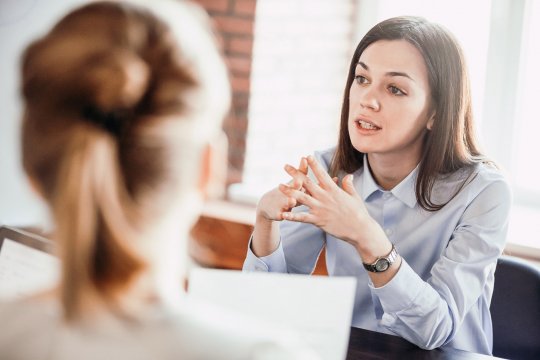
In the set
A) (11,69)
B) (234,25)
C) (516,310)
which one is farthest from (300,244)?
(11,69)

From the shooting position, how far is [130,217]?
57 centimetres

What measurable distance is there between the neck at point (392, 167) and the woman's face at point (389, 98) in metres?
0.08

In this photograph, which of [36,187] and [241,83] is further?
[241,83]

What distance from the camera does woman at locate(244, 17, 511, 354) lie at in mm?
1313

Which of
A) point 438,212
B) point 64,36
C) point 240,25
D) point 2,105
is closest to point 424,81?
point 438,212

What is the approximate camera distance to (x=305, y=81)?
104 inches

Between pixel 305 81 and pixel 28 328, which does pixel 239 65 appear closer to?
pixel 305 81

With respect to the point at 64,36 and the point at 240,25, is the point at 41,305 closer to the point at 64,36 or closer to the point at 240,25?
the point at 64,36

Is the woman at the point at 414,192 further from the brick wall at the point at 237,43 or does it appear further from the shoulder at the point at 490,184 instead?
the brick wall at the point at 237,43

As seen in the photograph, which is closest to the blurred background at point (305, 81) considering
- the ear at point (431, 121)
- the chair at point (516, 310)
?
the chair at point (516, 310)

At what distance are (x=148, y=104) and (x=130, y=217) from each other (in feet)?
0.34

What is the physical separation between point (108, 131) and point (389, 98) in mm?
978

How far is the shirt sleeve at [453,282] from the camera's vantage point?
1.22 metres

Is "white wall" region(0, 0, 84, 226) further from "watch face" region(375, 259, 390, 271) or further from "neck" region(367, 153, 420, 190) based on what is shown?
"watch face" region(375, 259, 390, 271)
